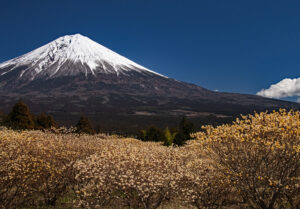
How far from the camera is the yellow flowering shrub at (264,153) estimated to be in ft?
21.4

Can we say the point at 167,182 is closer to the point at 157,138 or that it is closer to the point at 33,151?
the point at 33,151

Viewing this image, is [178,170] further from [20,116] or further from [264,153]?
[20,116]

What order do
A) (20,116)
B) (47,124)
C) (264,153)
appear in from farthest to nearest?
(47,124) < (20,116) < (264,153)

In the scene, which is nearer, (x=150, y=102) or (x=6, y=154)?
(x=6, y=154)

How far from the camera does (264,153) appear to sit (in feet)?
22.5

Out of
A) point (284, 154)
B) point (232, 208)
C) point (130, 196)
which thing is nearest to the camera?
point (284, 154)

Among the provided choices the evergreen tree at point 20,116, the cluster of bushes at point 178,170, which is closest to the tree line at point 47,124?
the evergreen tree at point 20,116

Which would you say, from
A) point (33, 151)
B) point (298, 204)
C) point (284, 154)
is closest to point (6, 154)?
point (33, 151)

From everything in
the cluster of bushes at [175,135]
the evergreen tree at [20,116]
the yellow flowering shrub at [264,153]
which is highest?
the yellow flowering shrub at [264,153]

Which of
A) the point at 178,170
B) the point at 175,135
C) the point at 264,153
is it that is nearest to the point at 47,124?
the point at 175,135

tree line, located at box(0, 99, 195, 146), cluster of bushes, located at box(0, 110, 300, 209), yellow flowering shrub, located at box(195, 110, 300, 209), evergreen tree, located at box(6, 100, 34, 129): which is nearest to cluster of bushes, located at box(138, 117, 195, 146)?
tree line, located at box(0, 99, 195, 146)

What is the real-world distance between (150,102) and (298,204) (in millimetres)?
189606

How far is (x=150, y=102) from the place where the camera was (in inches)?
7756

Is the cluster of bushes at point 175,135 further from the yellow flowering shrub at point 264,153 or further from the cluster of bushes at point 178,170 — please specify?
the yellow flowering shrub at point 264,153
